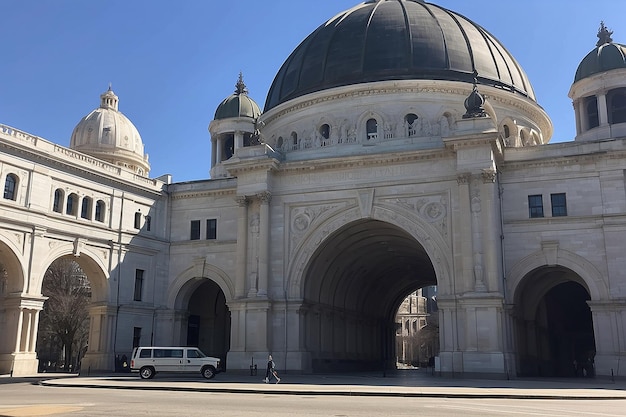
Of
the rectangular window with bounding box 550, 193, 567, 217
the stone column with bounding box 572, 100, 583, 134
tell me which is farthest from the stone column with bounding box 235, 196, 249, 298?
the stone column with bounding box 572, 100, 583, 134

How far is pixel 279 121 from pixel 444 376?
85.7 ft

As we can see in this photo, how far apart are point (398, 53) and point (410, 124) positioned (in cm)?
598

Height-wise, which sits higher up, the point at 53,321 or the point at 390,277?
the point at 390,277

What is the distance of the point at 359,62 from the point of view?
5269 cm

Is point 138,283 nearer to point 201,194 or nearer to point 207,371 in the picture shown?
point 201,194

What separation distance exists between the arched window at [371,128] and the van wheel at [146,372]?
23.4 m

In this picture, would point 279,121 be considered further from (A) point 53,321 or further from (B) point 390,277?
(A) point 53,321

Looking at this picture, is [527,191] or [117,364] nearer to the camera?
[527,191]

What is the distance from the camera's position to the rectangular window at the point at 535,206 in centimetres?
4275

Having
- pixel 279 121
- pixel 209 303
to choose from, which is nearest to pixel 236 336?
pixel 209 303

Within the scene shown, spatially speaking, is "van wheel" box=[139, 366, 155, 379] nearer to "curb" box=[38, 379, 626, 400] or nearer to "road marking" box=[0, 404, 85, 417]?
"curb" box=[38, 379, 626, 400]

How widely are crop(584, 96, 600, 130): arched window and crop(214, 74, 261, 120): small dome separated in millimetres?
29327

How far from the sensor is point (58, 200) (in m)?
45.5

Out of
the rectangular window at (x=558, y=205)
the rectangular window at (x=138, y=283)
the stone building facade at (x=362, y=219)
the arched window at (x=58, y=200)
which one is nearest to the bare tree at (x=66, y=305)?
the rectangular window at (x=138, y=283)
